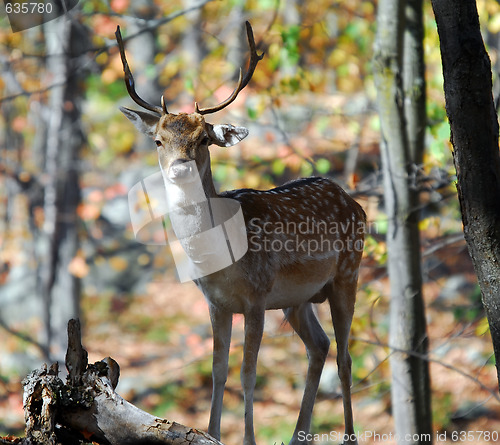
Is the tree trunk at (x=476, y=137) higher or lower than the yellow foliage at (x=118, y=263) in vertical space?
lower

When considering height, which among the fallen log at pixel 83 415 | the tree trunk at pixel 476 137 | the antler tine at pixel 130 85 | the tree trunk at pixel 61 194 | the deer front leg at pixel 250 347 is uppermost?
the tree trunk at pixel 61 194

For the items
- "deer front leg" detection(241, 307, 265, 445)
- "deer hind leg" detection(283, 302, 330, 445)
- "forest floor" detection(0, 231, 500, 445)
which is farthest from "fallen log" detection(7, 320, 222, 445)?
"forest floor" detection(0, 231, 500, 445)

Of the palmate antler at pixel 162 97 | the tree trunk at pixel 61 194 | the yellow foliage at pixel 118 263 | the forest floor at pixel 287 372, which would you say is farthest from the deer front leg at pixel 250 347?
the yellow foliage at pixel 118 263

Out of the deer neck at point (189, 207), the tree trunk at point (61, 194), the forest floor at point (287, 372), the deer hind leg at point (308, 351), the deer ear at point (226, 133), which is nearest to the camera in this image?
the deer neck at point (189, 207)

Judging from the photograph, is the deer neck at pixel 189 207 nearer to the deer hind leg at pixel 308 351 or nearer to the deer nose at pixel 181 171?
the deer nose at pixel 181 171

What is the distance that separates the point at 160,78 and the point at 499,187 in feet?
48.0

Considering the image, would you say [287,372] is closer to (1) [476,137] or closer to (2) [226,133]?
(2) [226,133]

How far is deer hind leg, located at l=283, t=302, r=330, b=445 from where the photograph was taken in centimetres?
472

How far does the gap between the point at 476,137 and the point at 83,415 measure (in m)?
2.45

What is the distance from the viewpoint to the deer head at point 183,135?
155 inches

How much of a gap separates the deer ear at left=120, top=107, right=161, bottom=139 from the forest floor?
405 cm

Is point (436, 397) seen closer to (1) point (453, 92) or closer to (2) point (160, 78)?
(1) point (453, 92)

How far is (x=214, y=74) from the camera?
12430 millimetres

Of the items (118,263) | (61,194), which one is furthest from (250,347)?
(118,263)
